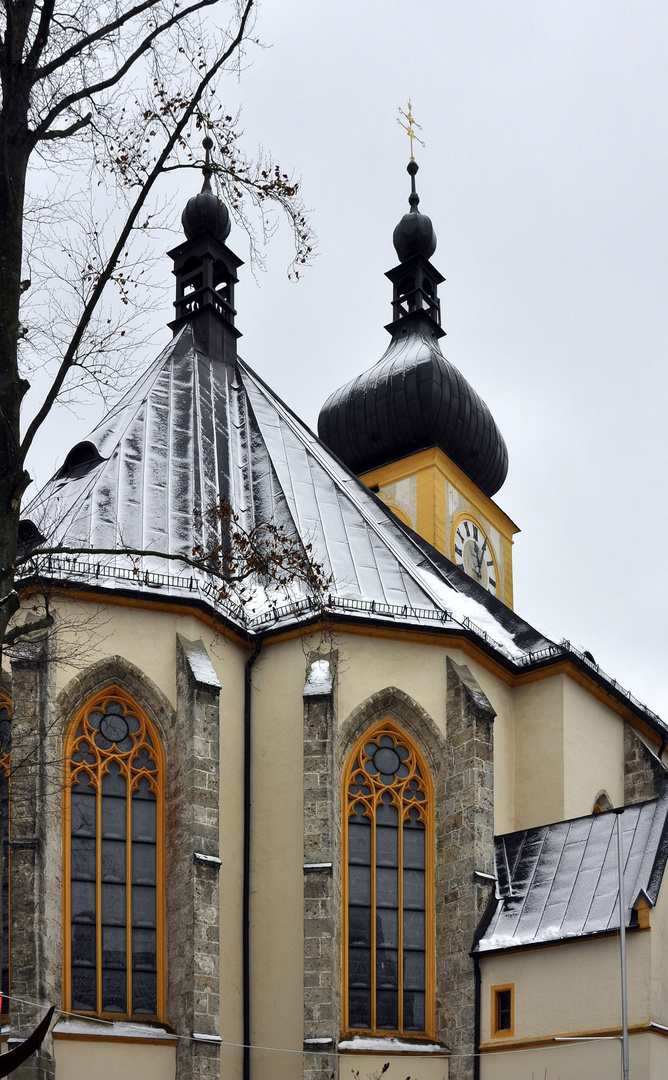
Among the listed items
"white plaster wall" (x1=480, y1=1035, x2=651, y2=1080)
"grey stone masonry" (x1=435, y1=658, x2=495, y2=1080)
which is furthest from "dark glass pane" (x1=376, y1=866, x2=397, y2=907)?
"white plaster wall" (x1=480, y1=1035, x2=651, y2=1080)

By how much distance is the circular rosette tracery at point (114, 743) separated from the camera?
63.3 ft

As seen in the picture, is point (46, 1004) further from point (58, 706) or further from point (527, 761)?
point (527, 761)

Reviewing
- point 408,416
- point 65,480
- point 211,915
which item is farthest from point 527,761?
point 408,416

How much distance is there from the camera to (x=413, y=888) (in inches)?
795

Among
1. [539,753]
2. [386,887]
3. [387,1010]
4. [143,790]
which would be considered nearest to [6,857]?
[143,790]

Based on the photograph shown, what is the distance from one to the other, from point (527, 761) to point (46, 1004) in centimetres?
899

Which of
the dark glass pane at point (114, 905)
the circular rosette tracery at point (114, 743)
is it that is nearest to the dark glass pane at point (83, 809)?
the circular rosette tracery at point (114, 743)

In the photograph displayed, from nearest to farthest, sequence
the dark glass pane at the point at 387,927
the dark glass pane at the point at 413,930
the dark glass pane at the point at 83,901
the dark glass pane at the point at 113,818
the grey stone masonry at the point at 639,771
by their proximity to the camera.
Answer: the dark glass pane at the point at 83,901 < the dark glass pane at the point at 113,818 < the dark glass pane at the point at 387,927 < the dark glass pane at the point at 413,930 < the grey stone masonry at the point at 639,771

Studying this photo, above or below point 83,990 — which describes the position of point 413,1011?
below

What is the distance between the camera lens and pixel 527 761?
74.3ft

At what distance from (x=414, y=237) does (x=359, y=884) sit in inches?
945

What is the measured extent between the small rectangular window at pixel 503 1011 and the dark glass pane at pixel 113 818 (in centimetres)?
551

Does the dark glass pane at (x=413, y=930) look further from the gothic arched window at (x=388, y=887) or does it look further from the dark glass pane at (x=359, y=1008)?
the dark glass pane at (x=359, y=1008)

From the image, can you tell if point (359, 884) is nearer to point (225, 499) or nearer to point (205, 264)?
point (225, 499)
